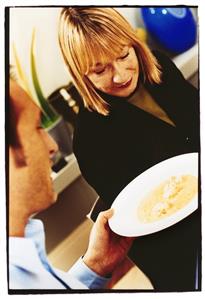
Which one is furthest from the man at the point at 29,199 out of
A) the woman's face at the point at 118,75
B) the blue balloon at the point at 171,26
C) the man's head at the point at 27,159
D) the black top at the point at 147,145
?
the blue balloon at the point at 171,26

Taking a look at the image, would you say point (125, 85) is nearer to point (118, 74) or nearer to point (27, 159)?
point (118, 74)

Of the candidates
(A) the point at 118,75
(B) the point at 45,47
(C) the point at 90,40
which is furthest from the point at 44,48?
(A) the point at 118,75

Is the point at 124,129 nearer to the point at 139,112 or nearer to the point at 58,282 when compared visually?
the point at 139,112

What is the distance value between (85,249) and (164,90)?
569 millimetres

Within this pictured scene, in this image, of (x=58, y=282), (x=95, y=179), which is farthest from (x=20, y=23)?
(x=58, y=282)

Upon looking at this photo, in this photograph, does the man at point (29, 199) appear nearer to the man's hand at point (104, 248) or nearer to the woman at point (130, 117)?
the man's hand at point (104, 248)

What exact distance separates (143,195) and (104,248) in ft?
0.68

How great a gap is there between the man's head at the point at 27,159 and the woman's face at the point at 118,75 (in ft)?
0.71

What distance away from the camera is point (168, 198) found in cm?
148

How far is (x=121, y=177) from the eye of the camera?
1.46m

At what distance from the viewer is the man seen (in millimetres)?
1448

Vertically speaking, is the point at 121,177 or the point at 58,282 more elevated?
the point at 121,177

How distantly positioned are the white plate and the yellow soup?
0.01 m

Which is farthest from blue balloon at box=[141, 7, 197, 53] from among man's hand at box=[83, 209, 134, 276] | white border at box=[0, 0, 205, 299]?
man's hand at box=[83, 209, 134, 276]
